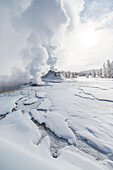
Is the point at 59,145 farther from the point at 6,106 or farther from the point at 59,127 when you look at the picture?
the point at 6,106

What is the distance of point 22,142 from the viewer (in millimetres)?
1454

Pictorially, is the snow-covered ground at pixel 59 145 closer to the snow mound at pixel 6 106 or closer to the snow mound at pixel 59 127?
the snow mound at pixel 59 127

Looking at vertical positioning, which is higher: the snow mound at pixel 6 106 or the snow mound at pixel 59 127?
the snow mound at pixel 6 106

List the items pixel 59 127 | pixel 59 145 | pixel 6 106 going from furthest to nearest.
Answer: pixel 6 106, pixel 59 127, pixel 59 145

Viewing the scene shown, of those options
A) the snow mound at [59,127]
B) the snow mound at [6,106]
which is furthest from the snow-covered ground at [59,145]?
the snow mound at [6,106]

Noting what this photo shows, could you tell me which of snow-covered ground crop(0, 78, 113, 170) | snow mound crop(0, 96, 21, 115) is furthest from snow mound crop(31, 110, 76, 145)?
snow mound crop(0, 96, 21, 115)

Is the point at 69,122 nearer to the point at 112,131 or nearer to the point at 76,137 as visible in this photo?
the point at 76,137

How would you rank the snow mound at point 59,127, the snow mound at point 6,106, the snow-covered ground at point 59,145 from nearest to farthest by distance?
1. the snow-covered ground at point 59,145
2. the snow mound at point 59,127
3. the snow mound at point 6,106

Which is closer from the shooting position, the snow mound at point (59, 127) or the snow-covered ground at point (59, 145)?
the snow-covered ground at point (59, 145)

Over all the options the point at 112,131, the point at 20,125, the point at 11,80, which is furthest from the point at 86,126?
the point at 11,80

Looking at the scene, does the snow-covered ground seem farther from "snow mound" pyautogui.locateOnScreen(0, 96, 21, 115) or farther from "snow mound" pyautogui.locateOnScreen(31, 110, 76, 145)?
"snow mound" pyautogui.locateOnScreen(0, 96, 21, 115)

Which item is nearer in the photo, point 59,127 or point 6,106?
point 59,127

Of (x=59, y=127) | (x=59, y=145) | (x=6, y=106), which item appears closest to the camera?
(x=59, y=145)

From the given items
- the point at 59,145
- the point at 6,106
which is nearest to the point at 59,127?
the point at 59,145
